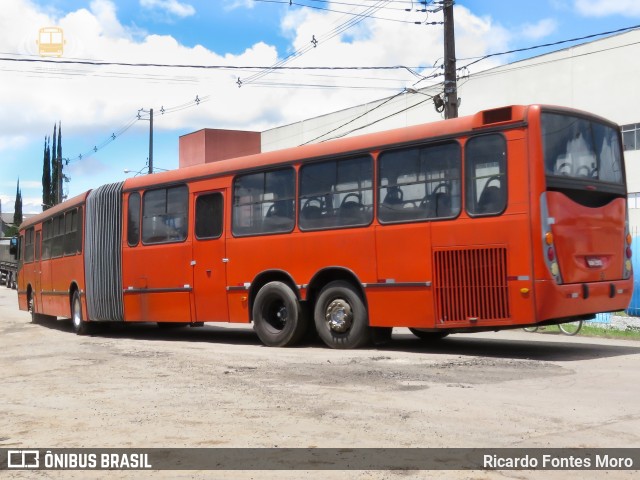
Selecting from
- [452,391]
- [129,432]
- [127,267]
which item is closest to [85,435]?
[129,432]

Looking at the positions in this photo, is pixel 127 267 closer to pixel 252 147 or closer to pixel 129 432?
pixel 129 432

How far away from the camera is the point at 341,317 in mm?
12367

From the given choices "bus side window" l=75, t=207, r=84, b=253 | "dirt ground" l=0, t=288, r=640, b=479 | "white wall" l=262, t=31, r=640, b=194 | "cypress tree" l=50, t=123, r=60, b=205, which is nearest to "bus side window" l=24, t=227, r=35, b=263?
"bus side window" l=75, t=207, r=84, b=253

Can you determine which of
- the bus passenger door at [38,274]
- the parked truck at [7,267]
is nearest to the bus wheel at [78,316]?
Answer: the bus passenger door at [38,274]

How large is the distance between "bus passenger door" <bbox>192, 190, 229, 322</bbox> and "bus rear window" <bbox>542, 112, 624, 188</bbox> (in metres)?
6.06

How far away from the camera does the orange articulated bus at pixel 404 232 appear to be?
10.3 meters

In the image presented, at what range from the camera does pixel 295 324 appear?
13.0 metres

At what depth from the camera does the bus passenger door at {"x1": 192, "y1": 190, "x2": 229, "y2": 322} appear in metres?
14.3

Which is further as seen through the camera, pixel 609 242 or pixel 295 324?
pixel 295 324

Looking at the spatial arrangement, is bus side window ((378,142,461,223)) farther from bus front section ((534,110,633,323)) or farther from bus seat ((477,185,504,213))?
bus front section ((534,110,633,323))

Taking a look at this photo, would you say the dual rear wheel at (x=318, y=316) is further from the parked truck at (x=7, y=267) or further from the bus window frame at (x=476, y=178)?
the parked truck at (x=7, y=267)

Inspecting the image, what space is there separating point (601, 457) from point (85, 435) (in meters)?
3.78

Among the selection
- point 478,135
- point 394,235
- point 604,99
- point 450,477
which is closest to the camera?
point 450,477

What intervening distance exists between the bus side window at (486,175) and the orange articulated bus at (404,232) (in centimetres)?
2
